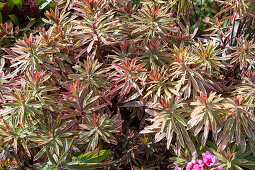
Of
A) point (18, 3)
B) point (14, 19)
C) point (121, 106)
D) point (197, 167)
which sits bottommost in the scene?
point (197, 167)

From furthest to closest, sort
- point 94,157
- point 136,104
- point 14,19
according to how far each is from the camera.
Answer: point 14,19 < point 136,104 < point 94,157

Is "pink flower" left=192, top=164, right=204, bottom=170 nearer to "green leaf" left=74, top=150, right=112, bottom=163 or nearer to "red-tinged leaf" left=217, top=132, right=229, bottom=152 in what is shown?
"red-tinged leaf" left=217, top=132, right=229, bottom=152

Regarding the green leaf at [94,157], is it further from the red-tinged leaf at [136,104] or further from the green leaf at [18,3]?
the green leaf at [18,3]

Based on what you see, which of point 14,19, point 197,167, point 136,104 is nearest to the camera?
point 197,167

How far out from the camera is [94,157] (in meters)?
1.98

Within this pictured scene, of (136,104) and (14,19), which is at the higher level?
(14,19)

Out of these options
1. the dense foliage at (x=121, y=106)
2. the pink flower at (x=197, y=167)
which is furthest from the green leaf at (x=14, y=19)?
the pink flower at (x=197, y=167)

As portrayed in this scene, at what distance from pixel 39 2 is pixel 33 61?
124 centimetres

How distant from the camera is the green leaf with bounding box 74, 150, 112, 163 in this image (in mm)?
1936

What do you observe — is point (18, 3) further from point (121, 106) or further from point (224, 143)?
point (224, 143)

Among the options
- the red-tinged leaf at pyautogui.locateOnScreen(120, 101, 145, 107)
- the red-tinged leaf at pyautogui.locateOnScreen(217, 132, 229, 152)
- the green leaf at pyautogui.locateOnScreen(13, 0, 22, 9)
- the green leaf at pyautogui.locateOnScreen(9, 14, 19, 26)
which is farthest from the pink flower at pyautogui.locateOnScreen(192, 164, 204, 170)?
the green leaf at pyautogui.locateOnScreen(13, 0, 22, 9)

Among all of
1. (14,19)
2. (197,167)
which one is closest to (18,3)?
(14,19)

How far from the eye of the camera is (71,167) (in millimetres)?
1940

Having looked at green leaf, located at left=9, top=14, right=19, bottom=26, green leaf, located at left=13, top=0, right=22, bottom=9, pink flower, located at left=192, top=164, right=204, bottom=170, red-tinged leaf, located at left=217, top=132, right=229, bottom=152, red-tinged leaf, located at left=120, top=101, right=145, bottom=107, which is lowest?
pink flower, located at left=192, top=164, right=204, bottom=170
